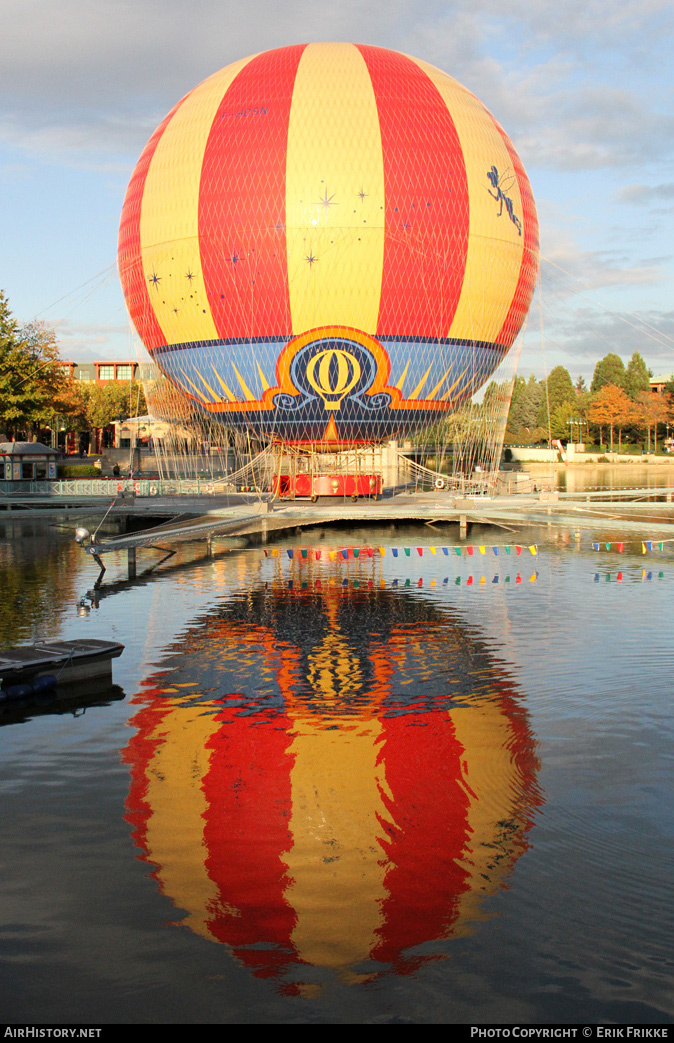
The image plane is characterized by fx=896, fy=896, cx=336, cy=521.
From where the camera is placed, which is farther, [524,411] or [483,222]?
[524,411]

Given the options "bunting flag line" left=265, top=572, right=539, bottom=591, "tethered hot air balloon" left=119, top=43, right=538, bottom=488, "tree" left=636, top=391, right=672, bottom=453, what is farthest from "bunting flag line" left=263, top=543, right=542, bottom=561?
"tree" left=636, top=391, right=672, bottom=453

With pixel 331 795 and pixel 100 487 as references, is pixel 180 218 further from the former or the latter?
pixel 331 795

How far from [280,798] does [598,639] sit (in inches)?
280

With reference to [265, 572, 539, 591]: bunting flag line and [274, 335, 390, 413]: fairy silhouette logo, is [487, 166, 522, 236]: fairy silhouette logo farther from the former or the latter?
[265, 572, 539, 591]: bunting flag line

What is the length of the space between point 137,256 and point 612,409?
88127 millimetres

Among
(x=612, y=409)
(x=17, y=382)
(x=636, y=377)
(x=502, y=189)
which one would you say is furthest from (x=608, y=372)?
(x=502, y=189)

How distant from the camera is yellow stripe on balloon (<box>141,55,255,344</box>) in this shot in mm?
25547

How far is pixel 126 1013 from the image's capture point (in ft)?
16.6

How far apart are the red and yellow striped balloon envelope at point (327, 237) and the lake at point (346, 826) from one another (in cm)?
1290

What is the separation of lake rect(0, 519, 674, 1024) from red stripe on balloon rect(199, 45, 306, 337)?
42.9ft

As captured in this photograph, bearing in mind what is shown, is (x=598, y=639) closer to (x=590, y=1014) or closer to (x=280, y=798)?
(x=280, y=798)

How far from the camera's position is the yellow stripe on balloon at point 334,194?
2416 cm

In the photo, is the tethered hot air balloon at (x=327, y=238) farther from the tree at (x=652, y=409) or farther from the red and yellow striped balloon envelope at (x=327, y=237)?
the tree at (x=652, y=409)

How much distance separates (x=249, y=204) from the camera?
24.6m
